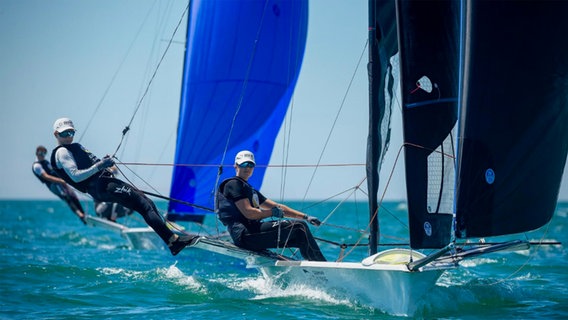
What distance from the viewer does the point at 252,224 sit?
7.53 metres

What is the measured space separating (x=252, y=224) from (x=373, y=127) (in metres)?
1.61

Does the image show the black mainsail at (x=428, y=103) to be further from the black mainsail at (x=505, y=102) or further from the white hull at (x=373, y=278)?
the white hull at (x=373, y=278)

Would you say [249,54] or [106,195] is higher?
[249,54]

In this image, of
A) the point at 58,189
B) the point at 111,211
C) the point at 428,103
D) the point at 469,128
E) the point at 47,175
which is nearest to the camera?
the point at 428,103

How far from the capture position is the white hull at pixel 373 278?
6.29 m

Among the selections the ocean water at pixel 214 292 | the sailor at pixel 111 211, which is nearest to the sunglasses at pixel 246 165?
the ocean water at pixel 214 292

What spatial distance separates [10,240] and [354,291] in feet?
38.3

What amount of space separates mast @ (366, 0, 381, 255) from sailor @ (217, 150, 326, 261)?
1.84 ft

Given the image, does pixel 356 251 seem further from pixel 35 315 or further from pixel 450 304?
pixel 35 315

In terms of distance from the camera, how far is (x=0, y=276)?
30.9 ft

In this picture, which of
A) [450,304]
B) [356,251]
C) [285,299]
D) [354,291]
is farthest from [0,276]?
[356,251]

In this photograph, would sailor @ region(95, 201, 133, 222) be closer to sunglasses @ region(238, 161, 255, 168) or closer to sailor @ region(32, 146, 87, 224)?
sailor @ region(32, 146, 87, 224)

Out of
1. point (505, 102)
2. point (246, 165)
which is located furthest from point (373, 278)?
point (505, 102)

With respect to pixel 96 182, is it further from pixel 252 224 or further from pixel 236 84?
pixel 236 84
